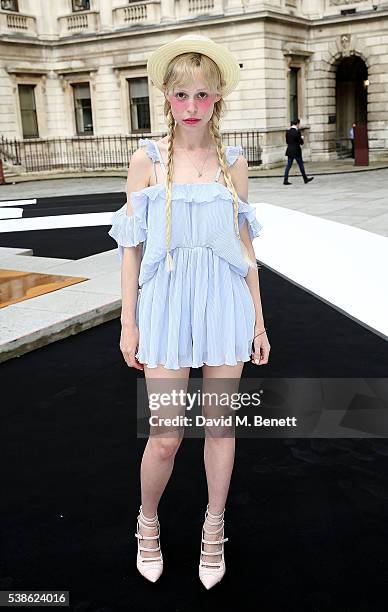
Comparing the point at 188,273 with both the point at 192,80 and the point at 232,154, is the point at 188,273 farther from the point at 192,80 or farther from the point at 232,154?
the point at 192,80

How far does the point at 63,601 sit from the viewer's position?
8.73 ft

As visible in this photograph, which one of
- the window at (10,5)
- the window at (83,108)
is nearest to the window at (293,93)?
the window at (83,108)

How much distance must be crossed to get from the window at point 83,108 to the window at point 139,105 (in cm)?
230

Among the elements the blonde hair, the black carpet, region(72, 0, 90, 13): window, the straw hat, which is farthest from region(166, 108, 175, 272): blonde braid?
region(72, 0, 90, 13): window

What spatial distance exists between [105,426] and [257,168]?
23287 millimetres

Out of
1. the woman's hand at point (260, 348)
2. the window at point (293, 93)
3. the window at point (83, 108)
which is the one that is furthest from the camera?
the window at point (83, 108)

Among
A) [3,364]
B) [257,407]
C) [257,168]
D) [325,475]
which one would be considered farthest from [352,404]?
[257,168]

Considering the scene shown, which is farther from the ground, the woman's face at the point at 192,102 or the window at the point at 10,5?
the window at the point at 10,5

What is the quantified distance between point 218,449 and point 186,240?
87 centimetres

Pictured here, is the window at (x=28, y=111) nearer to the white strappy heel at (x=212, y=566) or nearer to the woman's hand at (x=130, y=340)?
the woman's hand at (x=130, y=340)

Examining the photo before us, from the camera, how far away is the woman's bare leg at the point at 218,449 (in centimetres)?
266

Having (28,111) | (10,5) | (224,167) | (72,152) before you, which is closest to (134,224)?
(224,167)

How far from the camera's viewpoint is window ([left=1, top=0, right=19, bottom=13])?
28.5 meters

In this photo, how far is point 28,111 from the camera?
29906 millimetres
